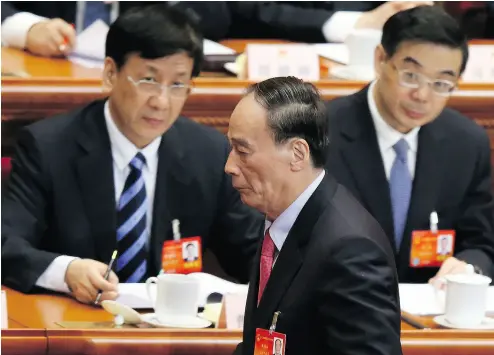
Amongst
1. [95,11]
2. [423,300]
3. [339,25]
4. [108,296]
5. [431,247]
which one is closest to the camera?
[108,296]

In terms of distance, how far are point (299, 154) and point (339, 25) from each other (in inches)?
117

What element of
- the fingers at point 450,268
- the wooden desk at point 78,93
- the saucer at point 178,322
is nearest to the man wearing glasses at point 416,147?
the fingers at point 450,268

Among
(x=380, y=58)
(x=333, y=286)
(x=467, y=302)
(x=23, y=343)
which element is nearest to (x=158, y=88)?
(x=380, y=58)

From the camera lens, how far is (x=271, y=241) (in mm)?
2391

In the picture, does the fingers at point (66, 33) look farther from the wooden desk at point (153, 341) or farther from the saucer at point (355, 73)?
the wooden desk at point (153, 341)

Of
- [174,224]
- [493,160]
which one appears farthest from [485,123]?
[174,224]

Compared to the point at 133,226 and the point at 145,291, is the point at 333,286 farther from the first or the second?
the point at 133,226

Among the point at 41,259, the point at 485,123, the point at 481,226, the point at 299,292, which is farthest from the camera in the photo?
the point at 485,123

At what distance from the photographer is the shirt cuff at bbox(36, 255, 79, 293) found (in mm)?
3164

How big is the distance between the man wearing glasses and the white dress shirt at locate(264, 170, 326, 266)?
137cm

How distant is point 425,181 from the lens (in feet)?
12.5

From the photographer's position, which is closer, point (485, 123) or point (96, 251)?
point (96, 251)

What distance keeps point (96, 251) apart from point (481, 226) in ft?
3.90

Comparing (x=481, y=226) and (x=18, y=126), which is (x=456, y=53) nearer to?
(x=481, y=226)
